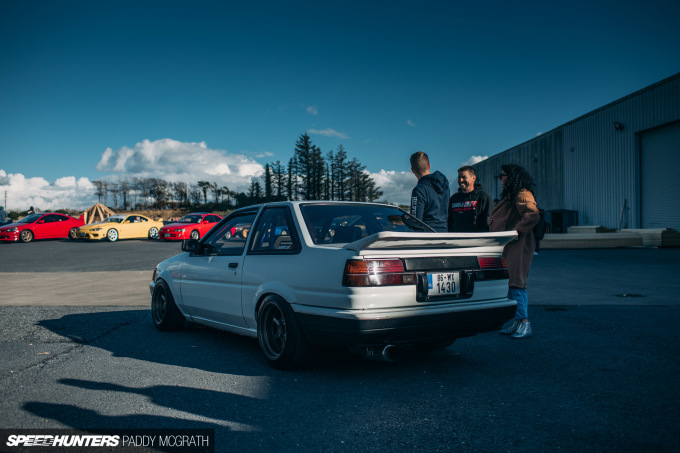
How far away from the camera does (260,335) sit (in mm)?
4066

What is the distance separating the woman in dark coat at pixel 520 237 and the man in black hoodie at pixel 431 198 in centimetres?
63

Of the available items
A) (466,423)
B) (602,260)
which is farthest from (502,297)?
(602,260)

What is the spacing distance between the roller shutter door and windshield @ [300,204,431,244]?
19396 millimetres

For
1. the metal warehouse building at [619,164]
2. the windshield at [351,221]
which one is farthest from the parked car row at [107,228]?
the metal warehouse building at [619,164]

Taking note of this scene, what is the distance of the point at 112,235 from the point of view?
25.0 m

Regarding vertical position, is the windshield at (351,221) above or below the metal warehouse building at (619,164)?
Answer: below

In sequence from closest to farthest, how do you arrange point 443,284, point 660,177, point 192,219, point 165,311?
point 443,284
point 165,311
point 660,177
point 192,219

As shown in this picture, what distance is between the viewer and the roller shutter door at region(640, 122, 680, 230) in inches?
770

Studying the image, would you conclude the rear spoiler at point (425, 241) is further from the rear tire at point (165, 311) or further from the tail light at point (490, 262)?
the rear tire at point (165, 311)

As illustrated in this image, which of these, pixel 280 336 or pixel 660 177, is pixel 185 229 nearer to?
pixel 280 336

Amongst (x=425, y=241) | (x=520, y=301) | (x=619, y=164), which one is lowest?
(x=520, y=301)

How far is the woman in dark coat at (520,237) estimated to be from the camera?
16.2 feet

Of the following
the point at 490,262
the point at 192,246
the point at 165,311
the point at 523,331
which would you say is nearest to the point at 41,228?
the point at 165,311

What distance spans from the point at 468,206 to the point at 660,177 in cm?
1934
